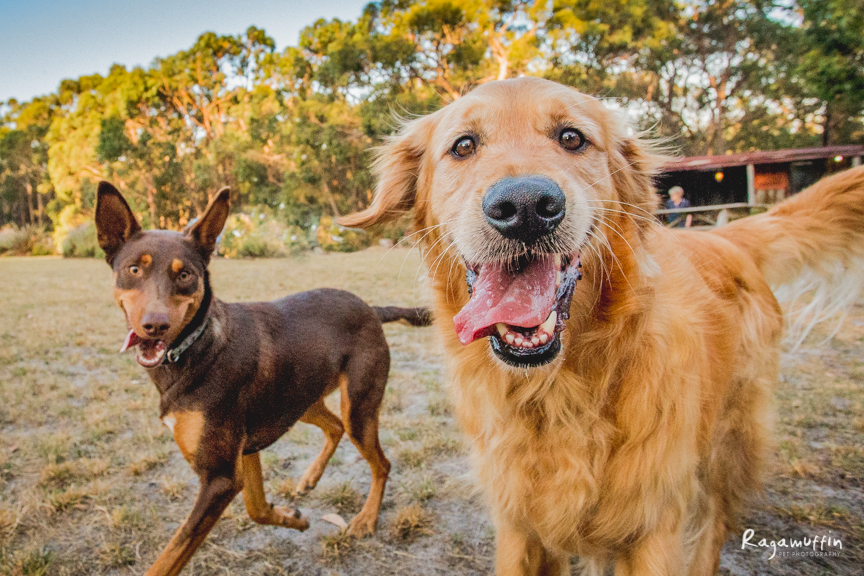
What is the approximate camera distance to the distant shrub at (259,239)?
19.2 m

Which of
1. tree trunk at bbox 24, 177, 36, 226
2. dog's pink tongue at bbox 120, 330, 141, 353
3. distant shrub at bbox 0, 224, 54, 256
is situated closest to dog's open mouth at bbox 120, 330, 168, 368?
dog's pink tongue at bbox 120, 330, 141, 353

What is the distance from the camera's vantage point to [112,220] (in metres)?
2.63

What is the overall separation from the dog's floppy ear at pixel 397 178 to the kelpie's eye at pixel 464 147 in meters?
0.37

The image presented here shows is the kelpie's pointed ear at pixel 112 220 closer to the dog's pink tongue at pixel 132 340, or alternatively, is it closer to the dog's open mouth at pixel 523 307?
the dog's pink tongue at pixel 132 340

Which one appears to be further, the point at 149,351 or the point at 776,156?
the point at 776,156

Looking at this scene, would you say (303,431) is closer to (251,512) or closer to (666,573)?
(251,512)

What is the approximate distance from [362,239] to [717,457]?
66.1ft

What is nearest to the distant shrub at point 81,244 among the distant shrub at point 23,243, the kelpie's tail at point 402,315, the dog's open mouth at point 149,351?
the distant shrub at point 23,243

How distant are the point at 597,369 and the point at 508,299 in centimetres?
44

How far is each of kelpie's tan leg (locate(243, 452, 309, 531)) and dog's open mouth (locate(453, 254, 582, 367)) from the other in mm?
1504

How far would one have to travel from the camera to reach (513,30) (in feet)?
79.8

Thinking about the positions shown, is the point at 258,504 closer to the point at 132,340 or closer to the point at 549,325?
the point at 132,340

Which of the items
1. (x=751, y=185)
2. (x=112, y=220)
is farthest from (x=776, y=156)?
(x=112, y=220)

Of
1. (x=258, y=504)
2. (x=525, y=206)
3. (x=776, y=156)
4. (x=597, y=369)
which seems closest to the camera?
(x=525, y=206)
